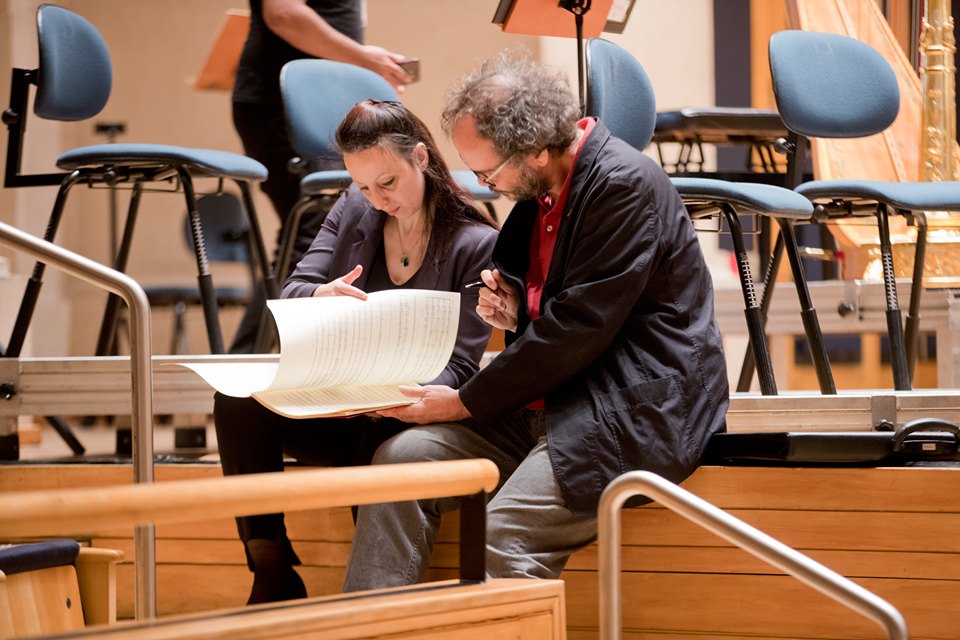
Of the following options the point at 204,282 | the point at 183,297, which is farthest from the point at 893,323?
the point at 183,297

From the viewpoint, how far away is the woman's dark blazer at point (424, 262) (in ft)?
6.88

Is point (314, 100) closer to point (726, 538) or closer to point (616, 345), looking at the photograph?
point (616, 345)

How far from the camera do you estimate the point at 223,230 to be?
571cm

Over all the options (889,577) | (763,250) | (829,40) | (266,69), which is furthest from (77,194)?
(889,577)

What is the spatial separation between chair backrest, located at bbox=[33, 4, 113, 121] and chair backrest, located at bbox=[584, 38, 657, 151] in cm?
130

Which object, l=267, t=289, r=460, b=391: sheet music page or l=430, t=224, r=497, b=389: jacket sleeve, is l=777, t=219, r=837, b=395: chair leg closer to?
l=430, t=224, r=497, b=389: jacket sleeve

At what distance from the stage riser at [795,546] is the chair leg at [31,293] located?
125cm

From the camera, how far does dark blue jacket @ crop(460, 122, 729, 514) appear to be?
1.79 meters

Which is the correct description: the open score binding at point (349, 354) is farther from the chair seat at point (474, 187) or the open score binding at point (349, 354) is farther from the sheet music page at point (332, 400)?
the chair seat at point (474, 187)

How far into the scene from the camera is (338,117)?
3115 mm

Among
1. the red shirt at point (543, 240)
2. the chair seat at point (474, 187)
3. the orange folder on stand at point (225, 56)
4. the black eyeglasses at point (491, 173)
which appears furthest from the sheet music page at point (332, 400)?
the orange folder on stand at point (225, 56)

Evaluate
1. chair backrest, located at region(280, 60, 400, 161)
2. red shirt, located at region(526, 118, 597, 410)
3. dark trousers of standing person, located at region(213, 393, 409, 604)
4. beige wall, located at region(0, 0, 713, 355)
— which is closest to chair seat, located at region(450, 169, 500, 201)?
chair backrest, located at region(280, 60, 400, 161)

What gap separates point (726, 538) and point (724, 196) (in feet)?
4.50

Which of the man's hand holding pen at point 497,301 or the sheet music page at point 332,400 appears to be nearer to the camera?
the sheet music page at point 332,400
